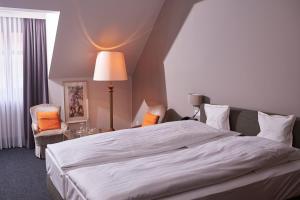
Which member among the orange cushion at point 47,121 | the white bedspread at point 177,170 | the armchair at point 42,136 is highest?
the white bedspread at point 177,170

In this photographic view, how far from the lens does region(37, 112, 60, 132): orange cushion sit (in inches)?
203

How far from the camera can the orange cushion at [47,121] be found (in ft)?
16.9

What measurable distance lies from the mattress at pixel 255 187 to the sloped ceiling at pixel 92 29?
2.81m

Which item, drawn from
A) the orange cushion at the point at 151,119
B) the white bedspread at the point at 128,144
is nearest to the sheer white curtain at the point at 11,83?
the orange cushion at the point at 151,119

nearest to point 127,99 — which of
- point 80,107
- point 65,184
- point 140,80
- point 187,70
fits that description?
point 140,80

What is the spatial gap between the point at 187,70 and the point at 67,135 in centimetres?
221

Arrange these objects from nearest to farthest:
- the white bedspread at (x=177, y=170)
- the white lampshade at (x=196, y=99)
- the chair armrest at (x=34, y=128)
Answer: the white bedspread at (x=177, y=170), the white lampshade at (x=196, y=99), the chair armrest at (x=34, y=128)

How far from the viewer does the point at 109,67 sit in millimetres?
5148

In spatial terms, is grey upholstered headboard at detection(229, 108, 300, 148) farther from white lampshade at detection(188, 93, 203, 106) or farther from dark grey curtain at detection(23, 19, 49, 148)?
dark grey curtain at detection(23, 19, 49, 148)

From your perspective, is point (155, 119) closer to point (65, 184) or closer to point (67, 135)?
point (67, 135)

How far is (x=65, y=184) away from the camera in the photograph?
8.75 feet

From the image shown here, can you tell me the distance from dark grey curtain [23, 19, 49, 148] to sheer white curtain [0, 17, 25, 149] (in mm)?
123

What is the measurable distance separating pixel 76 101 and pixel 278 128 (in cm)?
388

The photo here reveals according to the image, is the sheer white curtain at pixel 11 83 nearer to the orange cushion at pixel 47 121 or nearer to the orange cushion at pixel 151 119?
the orange cushion at pixel 47 121
